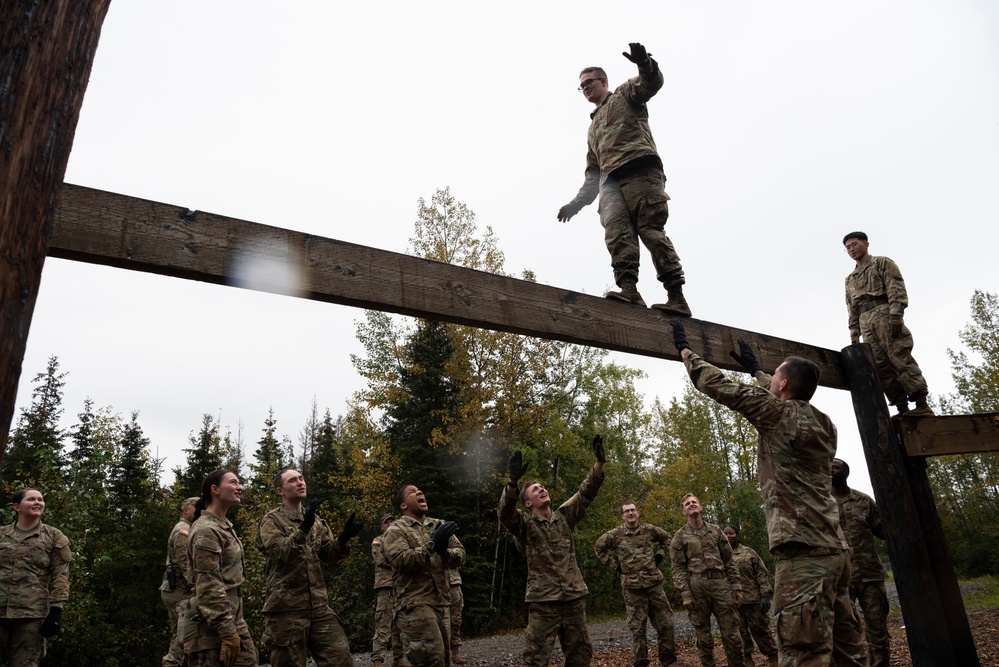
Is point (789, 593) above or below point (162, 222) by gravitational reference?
below

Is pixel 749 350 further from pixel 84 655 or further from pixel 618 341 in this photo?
pixel 84 655

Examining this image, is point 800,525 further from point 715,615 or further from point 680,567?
point 680,567

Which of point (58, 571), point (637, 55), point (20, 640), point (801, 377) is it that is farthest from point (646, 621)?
point (637, 55)

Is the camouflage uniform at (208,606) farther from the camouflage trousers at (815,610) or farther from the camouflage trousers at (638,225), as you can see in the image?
the camouflage trousers at (815,610)

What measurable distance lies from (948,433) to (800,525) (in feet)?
7.63

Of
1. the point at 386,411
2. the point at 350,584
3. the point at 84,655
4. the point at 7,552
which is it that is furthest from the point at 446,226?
the point at 7,552

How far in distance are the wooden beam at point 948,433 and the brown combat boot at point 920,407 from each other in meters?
0.16

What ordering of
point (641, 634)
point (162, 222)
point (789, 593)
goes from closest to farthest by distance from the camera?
point (162, 222) → point (789, 593) → point (641, 634)

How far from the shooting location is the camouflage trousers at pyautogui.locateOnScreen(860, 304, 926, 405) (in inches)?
237

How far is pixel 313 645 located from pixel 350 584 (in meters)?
18.0

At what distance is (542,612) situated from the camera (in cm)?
599

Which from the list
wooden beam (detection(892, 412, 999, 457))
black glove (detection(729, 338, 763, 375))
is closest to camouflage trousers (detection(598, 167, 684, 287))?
black glove (detection(729, 338, 763, 375))

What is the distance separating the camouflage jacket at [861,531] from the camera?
761 centimetres

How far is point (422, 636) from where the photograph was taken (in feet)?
18.7
